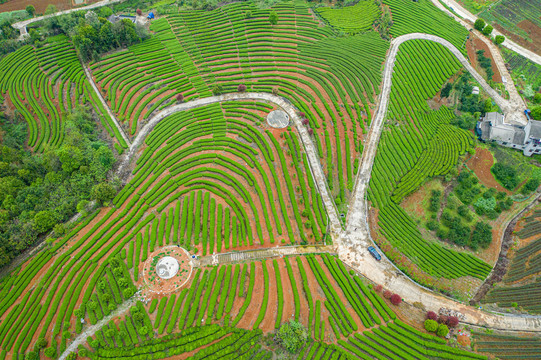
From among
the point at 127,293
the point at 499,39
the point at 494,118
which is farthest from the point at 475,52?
the point at 127,293

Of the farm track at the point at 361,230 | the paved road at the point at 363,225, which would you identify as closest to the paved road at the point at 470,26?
the paved road at the point at 363,225

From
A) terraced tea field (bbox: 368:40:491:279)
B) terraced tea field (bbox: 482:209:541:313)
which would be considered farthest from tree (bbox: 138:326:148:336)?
terraced tea field (bbox: 482:209:541:313)

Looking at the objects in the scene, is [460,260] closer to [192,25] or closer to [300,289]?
[300,289]

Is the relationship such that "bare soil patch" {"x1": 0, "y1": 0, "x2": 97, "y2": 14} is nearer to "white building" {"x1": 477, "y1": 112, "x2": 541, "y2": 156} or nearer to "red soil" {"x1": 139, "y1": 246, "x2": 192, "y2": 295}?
"red soil" {"x1": 139, "y1": 246, "x2": 192, "y2": 295}

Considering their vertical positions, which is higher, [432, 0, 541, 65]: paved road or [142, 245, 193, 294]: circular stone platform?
[432, 0, 541, 65]: paved road

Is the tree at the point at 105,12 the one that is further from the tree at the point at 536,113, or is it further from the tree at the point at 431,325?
the tree at the point at 536,113

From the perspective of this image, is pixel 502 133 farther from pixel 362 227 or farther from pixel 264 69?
pixel 264 69
